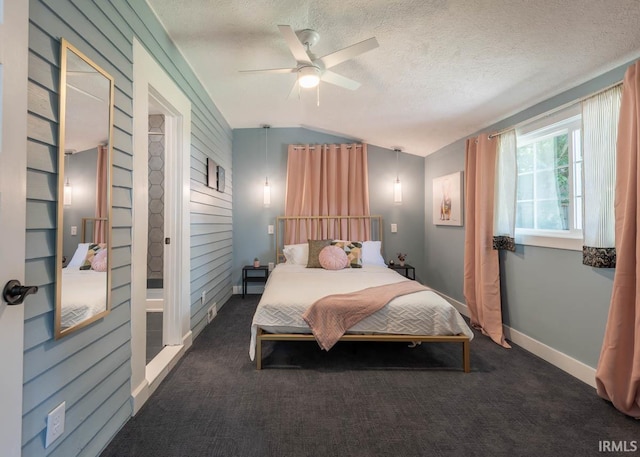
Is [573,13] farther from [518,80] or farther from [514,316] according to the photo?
[514,316]

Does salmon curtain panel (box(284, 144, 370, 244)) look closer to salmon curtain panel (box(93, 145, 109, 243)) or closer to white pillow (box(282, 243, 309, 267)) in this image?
white pillow (box(282, 243, 309, 267))

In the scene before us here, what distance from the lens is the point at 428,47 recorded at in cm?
209

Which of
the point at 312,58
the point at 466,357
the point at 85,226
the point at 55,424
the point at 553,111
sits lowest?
the point at 466,357

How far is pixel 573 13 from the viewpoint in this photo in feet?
5.13

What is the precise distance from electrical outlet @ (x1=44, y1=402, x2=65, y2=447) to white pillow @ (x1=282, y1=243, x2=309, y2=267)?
2.81m

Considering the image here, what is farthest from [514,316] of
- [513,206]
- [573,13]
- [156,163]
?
[156,163]

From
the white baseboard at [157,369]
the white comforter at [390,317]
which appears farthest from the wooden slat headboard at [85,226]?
the white comforter at [390,317]

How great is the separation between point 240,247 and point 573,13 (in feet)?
13.8

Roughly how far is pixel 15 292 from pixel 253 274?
3.51 metres

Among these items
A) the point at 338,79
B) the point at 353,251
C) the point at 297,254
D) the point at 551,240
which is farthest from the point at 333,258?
the point at 551,240

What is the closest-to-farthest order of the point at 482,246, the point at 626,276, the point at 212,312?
1. the point at 626,276
2. the point at 482,246
3. the point at 212,312

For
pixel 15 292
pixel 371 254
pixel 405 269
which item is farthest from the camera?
pixel 405 269

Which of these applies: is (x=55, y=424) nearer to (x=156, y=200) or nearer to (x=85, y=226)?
(x=85, y=226)

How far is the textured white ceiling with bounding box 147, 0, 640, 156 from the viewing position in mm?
1671
